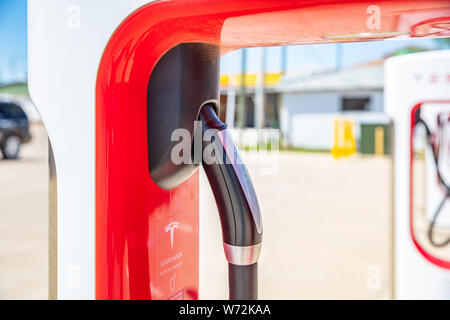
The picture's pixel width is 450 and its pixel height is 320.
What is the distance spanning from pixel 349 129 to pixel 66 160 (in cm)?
1033

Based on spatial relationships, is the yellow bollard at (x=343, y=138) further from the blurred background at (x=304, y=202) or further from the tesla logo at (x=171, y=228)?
the tesla logo at (x=171, y=228)


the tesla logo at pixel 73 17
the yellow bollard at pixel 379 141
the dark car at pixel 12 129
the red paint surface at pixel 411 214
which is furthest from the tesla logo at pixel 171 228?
the yellow bollard at pixel 379 141

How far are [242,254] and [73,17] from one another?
0.46 meters

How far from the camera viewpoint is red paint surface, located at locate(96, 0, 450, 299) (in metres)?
0.69

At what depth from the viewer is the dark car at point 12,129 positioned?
368 inches

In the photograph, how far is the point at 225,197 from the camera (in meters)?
0.85

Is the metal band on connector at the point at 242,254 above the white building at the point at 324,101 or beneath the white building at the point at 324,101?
beneath

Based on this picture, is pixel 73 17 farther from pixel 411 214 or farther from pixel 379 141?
pixel 379 141

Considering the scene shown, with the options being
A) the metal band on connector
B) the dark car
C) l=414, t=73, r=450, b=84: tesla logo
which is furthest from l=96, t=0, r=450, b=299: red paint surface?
the dark car

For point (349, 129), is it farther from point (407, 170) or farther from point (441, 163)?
point (407, 170)

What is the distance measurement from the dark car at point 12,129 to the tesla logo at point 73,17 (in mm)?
9272

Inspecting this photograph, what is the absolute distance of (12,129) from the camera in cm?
939
